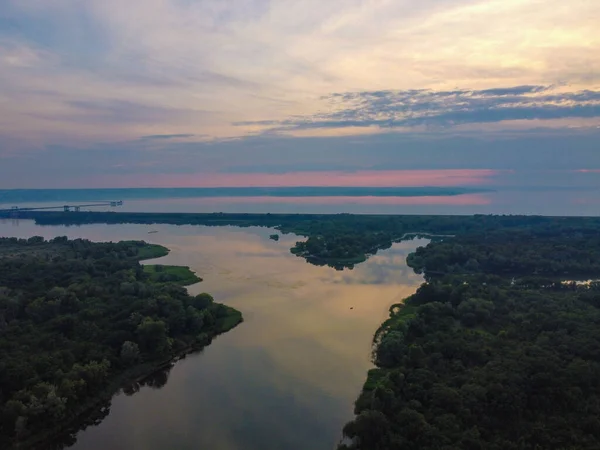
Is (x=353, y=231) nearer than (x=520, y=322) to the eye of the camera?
No

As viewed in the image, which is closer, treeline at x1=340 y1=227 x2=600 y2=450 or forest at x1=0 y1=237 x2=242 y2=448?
treeline at x1=340 y1=227 x2=600 y2=450

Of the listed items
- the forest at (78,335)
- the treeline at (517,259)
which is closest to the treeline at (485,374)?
the treeline at (517,259)

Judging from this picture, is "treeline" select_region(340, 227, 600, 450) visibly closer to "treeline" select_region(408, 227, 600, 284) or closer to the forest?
"treeline" select_region(408, 227, 600, 284)

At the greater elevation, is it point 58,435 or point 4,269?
point 4,269

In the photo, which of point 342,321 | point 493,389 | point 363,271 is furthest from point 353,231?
point 493,389

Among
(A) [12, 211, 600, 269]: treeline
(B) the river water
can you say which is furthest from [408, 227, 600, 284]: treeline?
(A) [12, 211, 600, 269]: treeline

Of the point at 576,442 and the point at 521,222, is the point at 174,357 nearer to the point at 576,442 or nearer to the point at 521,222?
the point at 576,442
